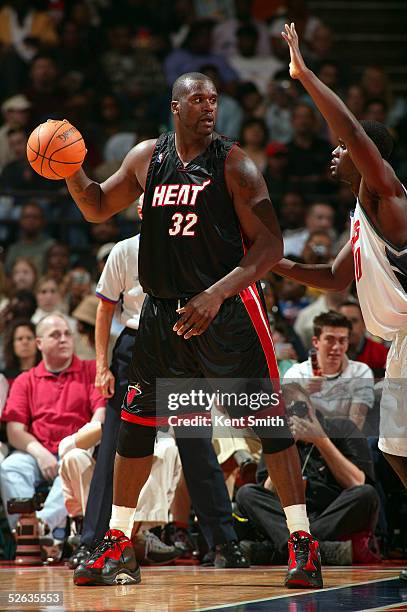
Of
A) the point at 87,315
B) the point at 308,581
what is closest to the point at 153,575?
the point at 308,581

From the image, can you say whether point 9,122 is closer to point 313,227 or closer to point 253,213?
point 313,227

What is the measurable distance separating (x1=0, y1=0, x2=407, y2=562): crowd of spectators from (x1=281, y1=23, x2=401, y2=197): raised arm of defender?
231cm

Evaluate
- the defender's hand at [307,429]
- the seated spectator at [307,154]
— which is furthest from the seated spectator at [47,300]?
the defender's hand at [307,429]

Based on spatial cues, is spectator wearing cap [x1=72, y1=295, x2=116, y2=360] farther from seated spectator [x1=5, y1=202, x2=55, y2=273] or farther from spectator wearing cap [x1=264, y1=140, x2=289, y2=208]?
spectator wearing cap [x1=264, y1=140, x2=289, y2=208]

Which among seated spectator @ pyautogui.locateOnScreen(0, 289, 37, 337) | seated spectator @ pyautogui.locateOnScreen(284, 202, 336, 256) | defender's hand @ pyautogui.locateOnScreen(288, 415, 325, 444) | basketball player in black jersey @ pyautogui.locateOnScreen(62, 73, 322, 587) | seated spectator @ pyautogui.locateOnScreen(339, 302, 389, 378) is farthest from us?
seated spectator @ pyautogui.locateOnScreen(284, 202, 336, 256)

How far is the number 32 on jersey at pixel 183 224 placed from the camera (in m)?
4.96

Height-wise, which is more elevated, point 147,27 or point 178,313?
point 147,27

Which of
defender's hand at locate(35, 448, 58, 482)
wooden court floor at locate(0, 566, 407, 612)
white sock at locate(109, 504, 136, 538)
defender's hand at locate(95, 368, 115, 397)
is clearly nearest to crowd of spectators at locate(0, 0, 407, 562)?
defender's hand at locate(35, 448, 58, 482)

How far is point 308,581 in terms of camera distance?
483cm

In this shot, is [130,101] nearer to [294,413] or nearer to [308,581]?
[294,413]

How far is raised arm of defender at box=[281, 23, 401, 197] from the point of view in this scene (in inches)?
178

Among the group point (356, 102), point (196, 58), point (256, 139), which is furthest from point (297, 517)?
point (196, 58)

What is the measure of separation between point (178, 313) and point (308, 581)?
1.28 m

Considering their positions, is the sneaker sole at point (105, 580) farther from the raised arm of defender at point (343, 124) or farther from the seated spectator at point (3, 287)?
the seated spectator at point (3, 287)
